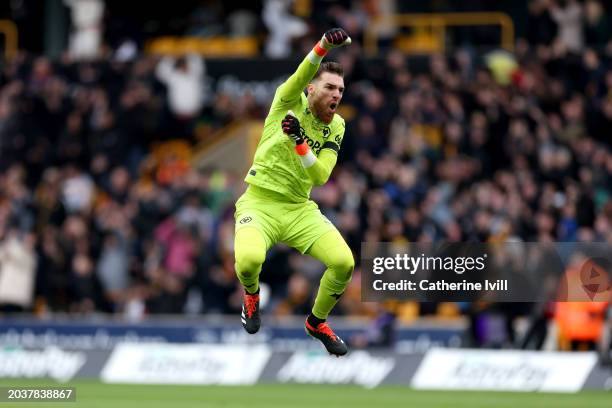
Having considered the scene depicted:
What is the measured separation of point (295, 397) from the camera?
21.1m

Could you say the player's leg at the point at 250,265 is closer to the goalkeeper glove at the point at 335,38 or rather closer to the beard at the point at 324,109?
the beard at the point at 324,109

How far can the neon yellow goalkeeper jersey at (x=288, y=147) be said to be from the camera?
16781mm

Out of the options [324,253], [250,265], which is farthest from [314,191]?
[250,265]

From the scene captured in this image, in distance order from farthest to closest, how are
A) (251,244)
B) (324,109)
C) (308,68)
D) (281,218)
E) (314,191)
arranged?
(314,191) → (281,218) → (324,109) → (251,244) → (308,68)

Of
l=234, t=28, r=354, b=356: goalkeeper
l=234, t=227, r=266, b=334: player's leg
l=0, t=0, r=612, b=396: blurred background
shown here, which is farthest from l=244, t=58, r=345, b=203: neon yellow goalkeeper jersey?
l=0, t=0, r=612, b=396: blurred background

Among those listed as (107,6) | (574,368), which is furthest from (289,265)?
(107,6)

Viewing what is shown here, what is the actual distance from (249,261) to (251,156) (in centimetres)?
1275

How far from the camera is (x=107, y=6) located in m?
34.6

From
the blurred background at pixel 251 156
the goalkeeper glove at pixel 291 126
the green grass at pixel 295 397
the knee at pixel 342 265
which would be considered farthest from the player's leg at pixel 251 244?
the blurred background at pixel 251 156

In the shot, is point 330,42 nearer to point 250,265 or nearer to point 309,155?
point 309,155

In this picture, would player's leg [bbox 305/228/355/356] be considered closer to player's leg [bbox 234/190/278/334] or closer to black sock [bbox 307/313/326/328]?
black sock [bbox 307/313/326/328]

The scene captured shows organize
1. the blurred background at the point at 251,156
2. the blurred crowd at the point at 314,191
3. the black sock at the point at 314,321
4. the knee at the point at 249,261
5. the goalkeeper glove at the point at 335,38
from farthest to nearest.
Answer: the blurred crowd at the point at 314,191
the blurred background at the point at 251,156
the black sock at the point at 314,321
the knee at the point at 249,261
the goalkeeper glove at the point at 335,38

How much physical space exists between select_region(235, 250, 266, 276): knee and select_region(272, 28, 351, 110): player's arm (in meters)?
1.50

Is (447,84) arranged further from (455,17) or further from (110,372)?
(110,372)
